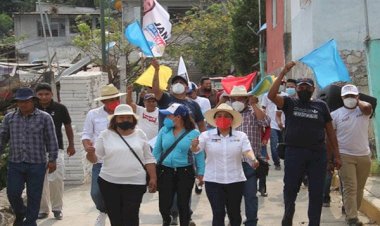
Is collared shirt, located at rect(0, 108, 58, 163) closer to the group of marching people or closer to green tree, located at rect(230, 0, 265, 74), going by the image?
the group of marching people

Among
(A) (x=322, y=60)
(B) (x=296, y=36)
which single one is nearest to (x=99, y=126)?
(A) (x=322, y=60)

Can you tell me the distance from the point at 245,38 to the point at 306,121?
2511 centimetres

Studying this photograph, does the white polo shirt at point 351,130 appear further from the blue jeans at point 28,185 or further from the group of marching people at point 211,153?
the blue jeans at point 28,185

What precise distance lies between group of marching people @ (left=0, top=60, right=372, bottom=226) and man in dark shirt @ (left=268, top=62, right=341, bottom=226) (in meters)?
0.01

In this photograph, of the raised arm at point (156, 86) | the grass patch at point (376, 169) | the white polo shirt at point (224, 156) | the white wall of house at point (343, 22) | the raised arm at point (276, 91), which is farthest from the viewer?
the white wall of house at point (343, 22)

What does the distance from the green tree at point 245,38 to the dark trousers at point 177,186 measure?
2480 centimetres

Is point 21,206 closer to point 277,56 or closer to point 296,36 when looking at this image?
point 296,36

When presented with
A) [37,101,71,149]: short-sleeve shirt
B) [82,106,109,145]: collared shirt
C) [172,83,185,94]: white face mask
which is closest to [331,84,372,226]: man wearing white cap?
[172,83,185,94]: white face mask

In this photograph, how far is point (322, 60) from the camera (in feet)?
28.3

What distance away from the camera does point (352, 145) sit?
7699 millimetres

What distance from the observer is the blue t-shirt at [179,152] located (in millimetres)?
6996

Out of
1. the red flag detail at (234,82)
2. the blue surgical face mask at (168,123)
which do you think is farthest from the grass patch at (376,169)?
the blue surgical face mask at (168,123)

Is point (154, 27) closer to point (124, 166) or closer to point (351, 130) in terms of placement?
point (351, 130)

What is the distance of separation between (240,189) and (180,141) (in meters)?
0.92
